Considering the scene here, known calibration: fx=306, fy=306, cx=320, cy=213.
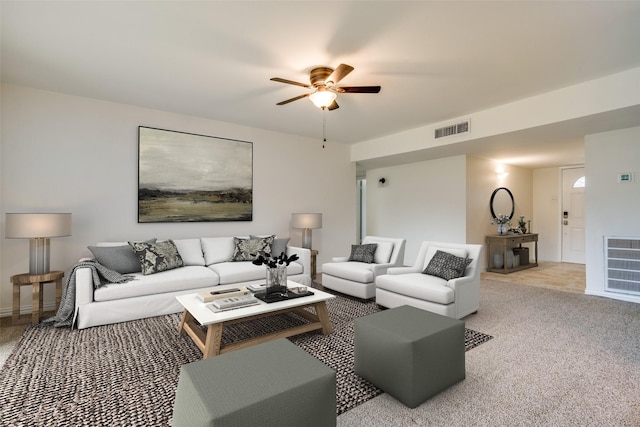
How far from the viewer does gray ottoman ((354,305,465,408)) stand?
186 cm

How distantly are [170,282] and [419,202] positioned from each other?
16.6 ft

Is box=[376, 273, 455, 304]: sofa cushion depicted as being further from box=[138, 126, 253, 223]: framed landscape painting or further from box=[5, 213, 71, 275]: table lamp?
box=[5, 213, 71, 275]: table lamp

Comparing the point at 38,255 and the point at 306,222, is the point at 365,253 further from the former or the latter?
the point at 38,255

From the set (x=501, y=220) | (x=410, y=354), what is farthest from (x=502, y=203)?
(x=410, y=354)

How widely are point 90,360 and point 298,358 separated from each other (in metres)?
1.89

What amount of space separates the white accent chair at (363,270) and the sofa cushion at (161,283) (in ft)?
5.22

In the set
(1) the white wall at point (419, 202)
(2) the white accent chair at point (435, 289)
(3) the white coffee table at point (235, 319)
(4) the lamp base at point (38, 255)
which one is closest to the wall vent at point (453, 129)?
(1) the white wall at point (419, 202)

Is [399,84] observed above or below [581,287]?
above

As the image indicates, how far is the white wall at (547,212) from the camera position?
746cm

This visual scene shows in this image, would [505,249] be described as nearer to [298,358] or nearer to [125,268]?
[298,358]

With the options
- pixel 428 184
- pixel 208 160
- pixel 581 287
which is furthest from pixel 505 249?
pixel 208 160

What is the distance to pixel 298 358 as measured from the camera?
65.2 inches

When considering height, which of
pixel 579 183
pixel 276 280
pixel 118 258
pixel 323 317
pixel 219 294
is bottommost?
pixel 323 317

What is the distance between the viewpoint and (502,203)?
6.79m
